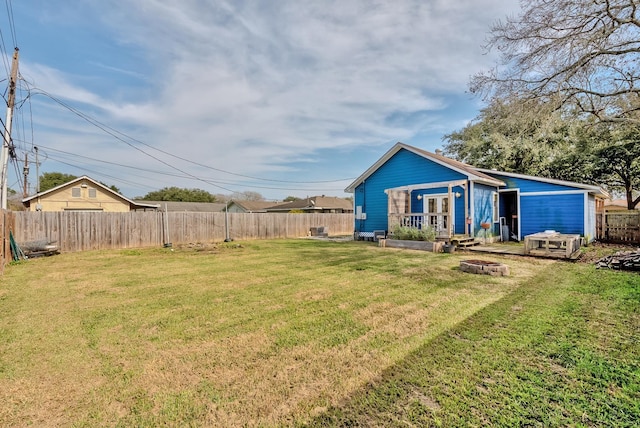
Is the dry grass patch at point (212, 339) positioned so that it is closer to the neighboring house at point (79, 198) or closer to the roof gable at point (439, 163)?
the roof gable at point (439, 163)

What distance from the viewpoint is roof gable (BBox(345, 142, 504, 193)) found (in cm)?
1163

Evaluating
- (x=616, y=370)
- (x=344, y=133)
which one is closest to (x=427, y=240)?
(x=616, y=370)

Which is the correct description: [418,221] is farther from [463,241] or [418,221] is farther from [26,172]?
[26,172]

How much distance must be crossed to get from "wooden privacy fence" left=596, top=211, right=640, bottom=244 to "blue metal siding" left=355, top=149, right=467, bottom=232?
6337 mm

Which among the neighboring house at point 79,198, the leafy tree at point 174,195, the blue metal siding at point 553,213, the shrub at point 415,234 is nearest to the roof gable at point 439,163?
the blue metal siding at point 553,213

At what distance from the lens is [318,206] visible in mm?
32906

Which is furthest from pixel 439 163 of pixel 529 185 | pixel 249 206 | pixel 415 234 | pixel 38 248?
pixel 249 206

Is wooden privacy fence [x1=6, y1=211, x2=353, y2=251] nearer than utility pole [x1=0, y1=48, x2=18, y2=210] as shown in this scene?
No

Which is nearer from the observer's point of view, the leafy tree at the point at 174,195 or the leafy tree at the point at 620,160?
the leafy tree at the point at 620,160

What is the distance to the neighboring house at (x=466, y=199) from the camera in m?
11.3

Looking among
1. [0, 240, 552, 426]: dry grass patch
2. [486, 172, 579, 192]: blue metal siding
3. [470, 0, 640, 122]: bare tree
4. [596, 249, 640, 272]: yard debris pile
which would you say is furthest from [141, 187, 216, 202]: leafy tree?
[596, 249, 640, 272]: yard debris pile

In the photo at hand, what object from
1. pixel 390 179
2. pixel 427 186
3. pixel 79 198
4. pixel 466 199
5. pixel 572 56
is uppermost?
pixel 572 56

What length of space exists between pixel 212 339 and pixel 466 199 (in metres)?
11.1

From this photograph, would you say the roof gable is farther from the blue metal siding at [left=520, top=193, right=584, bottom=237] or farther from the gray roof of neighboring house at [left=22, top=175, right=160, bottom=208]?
the gray roof of neighboring house at [left=22, top=175, right=160, bottom=208]
